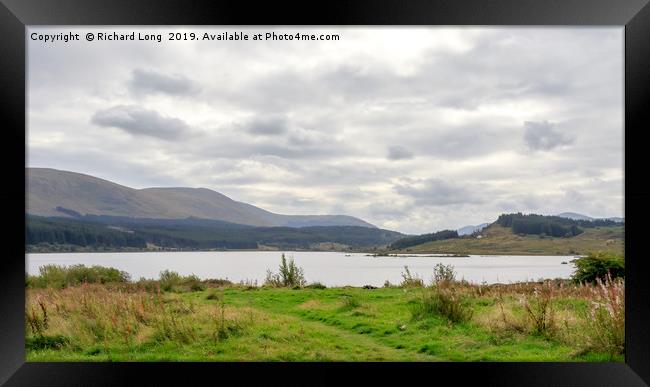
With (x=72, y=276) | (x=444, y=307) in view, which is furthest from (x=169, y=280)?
(x=444, y=307)

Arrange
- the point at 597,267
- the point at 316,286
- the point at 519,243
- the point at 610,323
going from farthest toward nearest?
the point at 519,243 → the point at 316,286 → the point at 597,267 → the point at 610,323

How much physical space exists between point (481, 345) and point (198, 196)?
1447 centimetres

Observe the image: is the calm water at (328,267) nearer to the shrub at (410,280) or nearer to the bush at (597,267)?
the shrub at (410,280)

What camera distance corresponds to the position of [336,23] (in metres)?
4.33

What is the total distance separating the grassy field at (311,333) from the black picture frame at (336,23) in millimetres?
770

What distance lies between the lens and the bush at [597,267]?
908 centimetres

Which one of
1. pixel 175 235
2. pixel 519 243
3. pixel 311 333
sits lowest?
pixel 311 333

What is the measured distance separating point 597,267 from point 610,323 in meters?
4.54

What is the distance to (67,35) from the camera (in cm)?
620

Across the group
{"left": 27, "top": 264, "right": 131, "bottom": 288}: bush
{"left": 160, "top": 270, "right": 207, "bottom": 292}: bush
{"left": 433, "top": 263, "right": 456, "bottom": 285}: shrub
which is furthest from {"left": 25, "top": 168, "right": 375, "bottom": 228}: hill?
{"left": 433, "top": 263, "right": 456, "bottom": 285}: shrub

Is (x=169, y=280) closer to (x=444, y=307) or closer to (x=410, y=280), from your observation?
(x=410, y=280)

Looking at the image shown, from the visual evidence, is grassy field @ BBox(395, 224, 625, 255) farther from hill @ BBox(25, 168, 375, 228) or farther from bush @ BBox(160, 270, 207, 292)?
bush @ BBox(160, 270, 207, 292)

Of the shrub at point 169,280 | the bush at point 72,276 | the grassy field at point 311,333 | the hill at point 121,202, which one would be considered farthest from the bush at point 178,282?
the hill at point 121,202

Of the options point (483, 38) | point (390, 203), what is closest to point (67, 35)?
point (390, 203)
